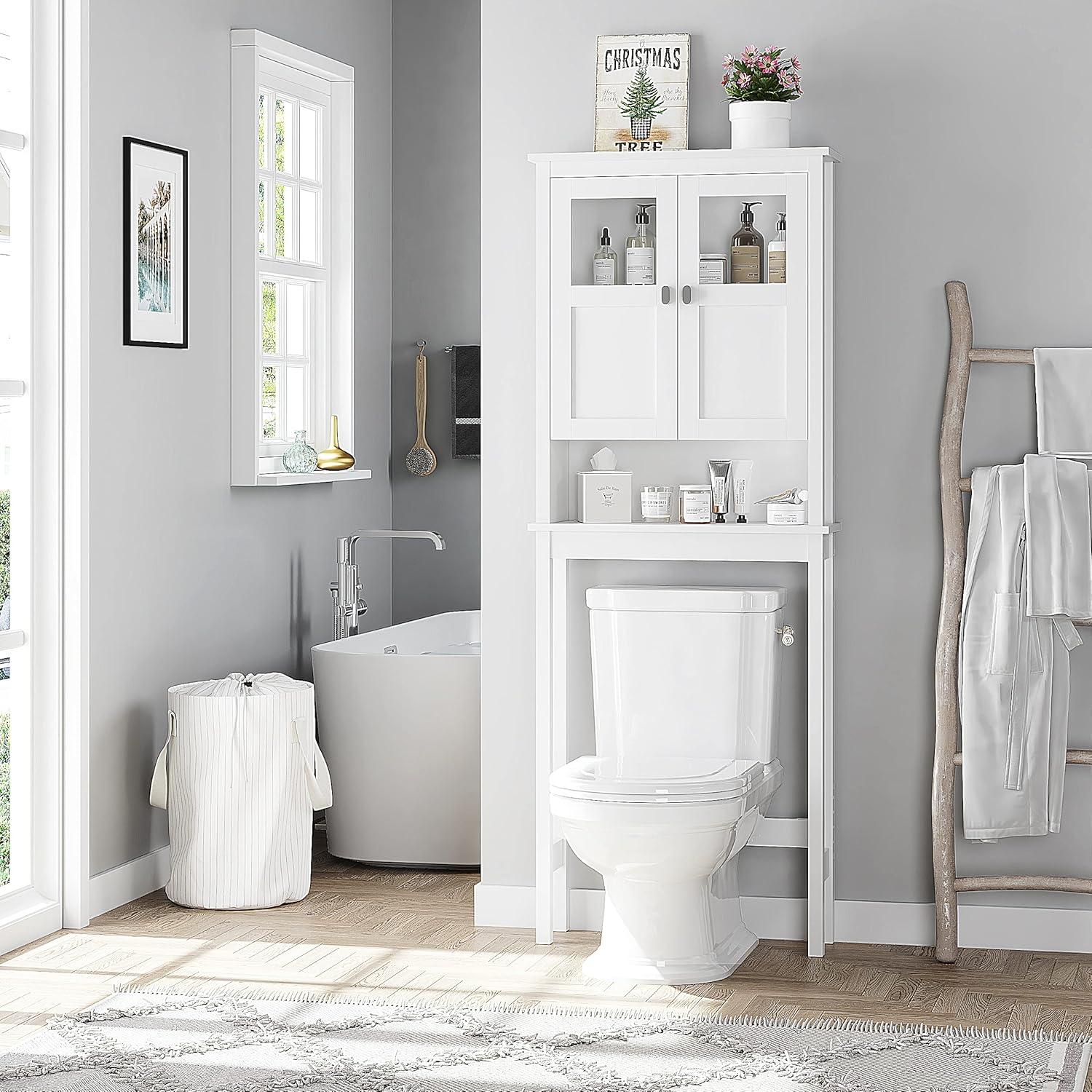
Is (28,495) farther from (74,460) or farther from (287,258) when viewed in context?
(287,258)

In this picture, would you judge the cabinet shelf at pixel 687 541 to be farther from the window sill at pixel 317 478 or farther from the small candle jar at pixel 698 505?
the window sill at pixel 317 478

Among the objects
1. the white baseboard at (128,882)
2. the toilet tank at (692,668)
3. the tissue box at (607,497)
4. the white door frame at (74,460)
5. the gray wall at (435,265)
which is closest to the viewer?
the toilet tank at (692,668)

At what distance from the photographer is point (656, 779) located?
3467 mm

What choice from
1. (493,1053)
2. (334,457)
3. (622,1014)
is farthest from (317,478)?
(493,1053)

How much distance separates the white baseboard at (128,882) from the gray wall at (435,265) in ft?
5.42

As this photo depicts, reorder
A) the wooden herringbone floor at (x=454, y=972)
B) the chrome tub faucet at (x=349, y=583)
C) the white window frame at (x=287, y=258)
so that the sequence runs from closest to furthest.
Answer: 1. the wooden herringbone floor at (x=454, y=972)
2. the white window frame at (x=287, y=258)
3. the chrome tub faucet at (x=349, y=583)

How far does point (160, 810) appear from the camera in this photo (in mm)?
4457

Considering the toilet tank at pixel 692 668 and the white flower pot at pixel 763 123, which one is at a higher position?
the white flower pot at pixel 763 123

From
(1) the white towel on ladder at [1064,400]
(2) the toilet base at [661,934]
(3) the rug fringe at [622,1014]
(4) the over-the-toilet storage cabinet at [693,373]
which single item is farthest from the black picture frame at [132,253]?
(1) the white towel on ladder at [1064,400]

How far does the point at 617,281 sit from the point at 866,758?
4.17 ft

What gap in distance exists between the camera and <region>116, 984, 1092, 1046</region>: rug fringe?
319 cm

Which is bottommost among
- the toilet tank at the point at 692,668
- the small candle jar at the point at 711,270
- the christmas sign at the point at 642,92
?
the toilet tank at the point at 692,668

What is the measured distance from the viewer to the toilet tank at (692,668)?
374 centimetres

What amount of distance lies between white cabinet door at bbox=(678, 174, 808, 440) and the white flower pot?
0.08 metres
